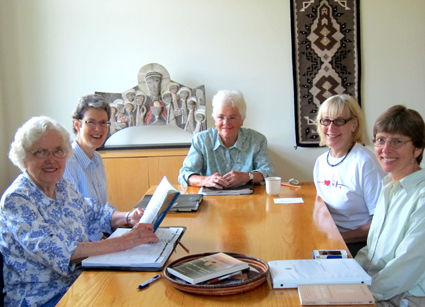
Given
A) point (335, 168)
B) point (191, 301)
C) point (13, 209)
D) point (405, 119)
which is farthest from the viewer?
point (335, 168)

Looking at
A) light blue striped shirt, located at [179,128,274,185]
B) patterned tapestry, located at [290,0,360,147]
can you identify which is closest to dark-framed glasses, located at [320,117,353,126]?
light blue striped shirt, located at [179,128,274,185]

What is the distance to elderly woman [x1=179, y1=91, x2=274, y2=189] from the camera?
255 centimetres

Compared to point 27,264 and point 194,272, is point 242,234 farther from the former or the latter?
point 27,264

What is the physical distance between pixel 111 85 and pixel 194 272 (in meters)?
2.80

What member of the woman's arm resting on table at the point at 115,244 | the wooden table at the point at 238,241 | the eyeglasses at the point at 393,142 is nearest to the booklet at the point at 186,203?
the wooden table at the point at 238,241

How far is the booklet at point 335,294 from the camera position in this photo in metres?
0.96

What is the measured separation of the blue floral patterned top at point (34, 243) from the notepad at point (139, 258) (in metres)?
0.12

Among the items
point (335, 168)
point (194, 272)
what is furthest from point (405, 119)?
point (194, 272)

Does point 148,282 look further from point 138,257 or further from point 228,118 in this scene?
point 228,118

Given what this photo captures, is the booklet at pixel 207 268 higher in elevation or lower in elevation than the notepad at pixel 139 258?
higher

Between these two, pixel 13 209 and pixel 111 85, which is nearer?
pixel 13 209

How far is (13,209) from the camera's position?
131cm

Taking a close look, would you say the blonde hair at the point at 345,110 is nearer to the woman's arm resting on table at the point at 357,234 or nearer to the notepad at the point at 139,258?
the woman's arm resting on table at the point at 357,234

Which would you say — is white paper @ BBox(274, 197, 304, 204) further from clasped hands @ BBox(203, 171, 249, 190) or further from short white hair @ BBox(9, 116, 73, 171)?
short white hair @ BBox(9, 116, 73, 171)
